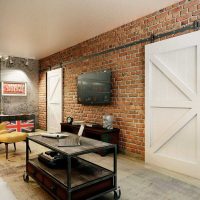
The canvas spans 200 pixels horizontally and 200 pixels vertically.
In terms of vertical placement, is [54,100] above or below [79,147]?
above

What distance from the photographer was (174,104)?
9.56 ft

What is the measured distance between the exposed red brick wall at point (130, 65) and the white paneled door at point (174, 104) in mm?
223

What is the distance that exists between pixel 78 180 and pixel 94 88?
2.58m

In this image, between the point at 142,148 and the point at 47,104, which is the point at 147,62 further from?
the point at 47,104

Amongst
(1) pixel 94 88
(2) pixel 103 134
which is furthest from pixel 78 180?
(1) pixel 94 88

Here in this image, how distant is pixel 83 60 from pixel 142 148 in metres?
2.63

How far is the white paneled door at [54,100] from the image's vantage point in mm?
5836

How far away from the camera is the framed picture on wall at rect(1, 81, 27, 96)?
629 cm

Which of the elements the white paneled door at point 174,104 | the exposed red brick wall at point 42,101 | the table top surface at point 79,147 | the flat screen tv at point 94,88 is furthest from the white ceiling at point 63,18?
the table top surface at point 79,147

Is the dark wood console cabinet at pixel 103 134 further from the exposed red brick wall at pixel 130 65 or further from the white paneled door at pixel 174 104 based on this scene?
the white paneled door at pixel 174 104

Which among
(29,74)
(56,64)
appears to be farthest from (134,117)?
(29,74)

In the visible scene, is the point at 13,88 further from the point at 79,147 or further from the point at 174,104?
the point at 174,104

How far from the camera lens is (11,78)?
6445 millimetres

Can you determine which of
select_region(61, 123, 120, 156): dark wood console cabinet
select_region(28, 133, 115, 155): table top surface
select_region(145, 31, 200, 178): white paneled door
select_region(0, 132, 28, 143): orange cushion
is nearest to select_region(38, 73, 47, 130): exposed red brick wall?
select_region(0, 132, 28, 143): orange cushion
